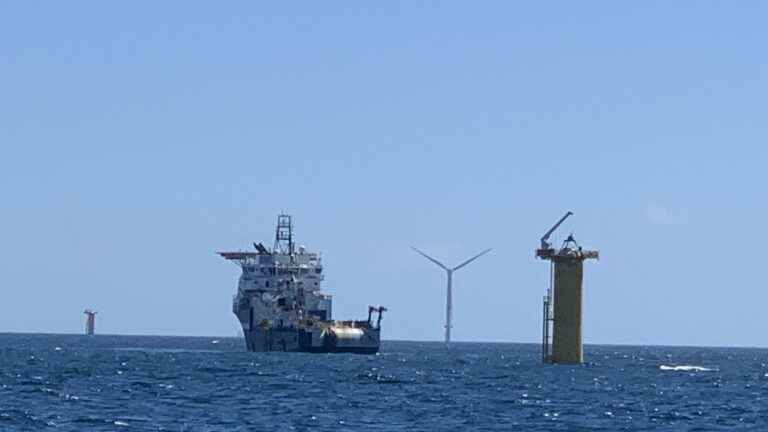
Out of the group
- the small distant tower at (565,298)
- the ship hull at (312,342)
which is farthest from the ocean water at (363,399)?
the ship hull at (312,342)

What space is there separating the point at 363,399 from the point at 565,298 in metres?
41.3

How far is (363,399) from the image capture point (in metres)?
96.4

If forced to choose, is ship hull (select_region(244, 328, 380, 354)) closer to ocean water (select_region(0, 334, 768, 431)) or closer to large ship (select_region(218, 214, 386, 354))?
large ship (select_region(218, 214, 386, 354))

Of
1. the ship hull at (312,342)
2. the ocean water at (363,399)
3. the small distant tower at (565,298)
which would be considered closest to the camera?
the ocean water at (363,399)

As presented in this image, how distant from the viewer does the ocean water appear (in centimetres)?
7919

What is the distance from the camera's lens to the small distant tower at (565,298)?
134875 millimetres

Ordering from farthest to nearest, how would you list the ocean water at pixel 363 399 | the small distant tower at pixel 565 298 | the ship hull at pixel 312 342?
the ship hull at pixel 312 342 < the small distant tower at pixel 565 298 < the ocean water at pixel 363 399

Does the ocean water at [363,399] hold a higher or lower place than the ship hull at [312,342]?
lower

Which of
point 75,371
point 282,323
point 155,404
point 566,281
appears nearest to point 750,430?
point 155,404

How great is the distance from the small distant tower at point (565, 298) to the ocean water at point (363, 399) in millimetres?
1923

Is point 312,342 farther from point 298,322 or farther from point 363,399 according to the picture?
point 363,399

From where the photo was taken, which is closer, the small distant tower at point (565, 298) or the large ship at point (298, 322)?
the small distant tower at point (565, 298)

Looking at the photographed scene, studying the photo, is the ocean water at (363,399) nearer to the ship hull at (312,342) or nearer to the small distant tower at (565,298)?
the small distant tower at (565,298)

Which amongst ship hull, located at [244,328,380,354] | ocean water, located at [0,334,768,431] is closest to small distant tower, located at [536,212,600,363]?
ocean water, located at [0,334,768,431]
